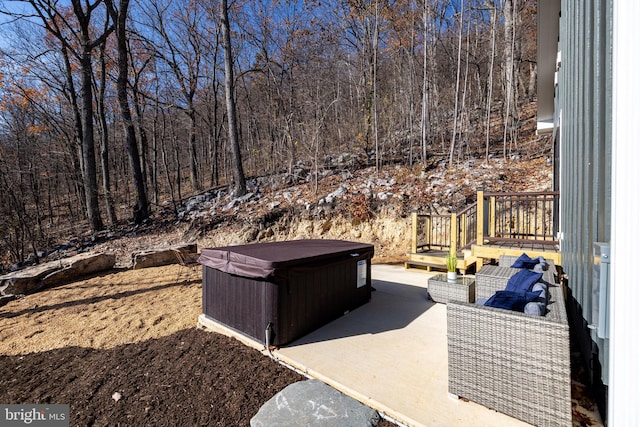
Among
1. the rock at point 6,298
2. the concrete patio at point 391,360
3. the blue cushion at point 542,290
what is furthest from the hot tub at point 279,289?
the rock at point 6,298

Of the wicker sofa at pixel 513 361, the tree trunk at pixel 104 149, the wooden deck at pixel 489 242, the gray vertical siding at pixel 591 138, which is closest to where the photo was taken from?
the gray vertical siding at pixel 591 138

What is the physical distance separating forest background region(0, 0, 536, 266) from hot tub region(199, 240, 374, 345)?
21.5 ft

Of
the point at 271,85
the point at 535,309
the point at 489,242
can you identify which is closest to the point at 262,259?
the point at 535,309

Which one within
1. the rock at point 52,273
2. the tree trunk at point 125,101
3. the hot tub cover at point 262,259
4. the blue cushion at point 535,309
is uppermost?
the tree trunk at point 125,101

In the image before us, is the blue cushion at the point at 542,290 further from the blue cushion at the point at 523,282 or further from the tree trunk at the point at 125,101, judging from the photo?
the tree trunk at the point at 125,101

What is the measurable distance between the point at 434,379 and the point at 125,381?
252 centimetres

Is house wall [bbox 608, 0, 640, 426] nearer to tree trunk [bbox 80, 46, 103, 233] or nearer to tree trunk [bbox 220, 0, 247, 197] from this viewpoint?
tree trunk [bbox 220, 0, 247, 197]

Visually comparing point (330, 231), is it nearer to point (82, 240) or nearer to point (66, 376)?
point (66, 376)

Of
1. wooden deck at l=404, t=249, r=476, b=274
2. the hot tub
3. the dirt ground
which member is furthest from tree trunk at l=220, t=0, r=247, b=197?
the hot tub

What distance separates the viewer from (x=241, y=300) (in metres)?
3.22

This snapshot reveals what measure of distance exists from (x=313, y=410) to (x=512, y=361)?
4.29 ft

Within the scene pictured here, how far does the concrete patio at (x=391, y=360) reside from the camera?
2.00 meters

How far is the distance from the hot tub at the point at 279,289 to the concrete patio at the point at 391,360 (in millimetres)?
129

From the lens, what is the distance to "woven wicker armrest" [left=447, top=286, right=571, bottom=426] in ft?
5.86
